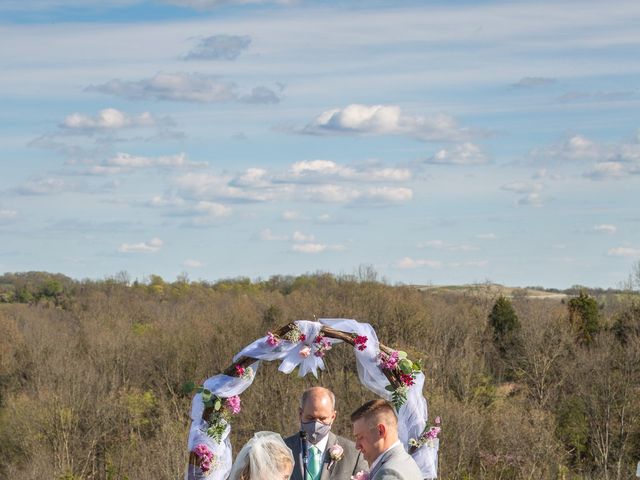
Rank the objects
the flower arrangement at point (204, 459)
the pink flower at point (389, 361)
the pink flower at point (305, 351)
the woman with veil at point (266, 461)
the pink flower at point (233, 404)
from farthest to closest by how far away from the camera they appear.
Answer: the pink flower at point (389, 361) → the pink flower at point (305, 351) → the pink flower at point (233, 404) → the flower arrangement at point (204, 459) → the woman with veil at point (266, 461)

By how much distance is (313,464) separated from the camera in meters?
9.36

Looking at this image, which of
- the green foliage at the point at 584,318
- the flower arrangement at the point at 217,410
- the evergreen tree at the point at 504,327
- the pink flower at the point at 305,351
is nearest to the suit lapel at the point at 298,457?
the flower arrangement at the point at 217,410

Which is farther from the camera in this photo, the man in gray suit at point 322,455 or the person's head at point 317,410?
the man in gray suit at point 322,455

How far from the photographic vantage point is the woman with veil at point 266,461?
675cm

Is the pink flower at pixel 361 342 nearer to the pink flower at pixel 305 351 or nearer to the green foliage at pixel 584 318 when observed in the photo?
the pink flower at pixel 305 351

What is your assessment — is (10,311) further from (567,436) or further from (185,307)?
(567,436)

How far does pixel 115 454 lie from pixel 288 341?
119ft

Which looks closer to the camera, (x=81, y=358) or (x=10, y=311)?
(x=81, y=358)

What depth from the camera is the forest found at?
38562mm

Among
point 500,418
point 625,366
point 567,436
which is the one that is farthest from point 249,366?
point 625,366

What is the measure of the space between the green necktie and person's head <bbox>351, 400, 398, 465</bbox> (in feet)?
6.70

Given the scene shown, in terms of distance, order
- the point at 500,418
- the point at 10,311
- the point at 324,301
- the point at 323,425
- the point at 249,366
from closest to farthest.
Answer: the point at 323,425 → the point at 249,366 → the point at 500,418 → the point at 324,301 → the point at 10,311

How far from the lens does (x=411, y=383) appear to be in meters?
11.1

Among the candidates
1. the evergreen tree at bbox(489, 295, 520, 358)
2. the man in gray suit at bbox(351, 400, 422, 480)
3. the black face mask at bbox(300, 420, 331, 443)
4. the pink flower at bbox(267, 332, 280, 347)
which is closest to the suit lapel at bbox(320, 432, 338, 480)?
the black face mask at bbox(300, 420, 331, 443)
